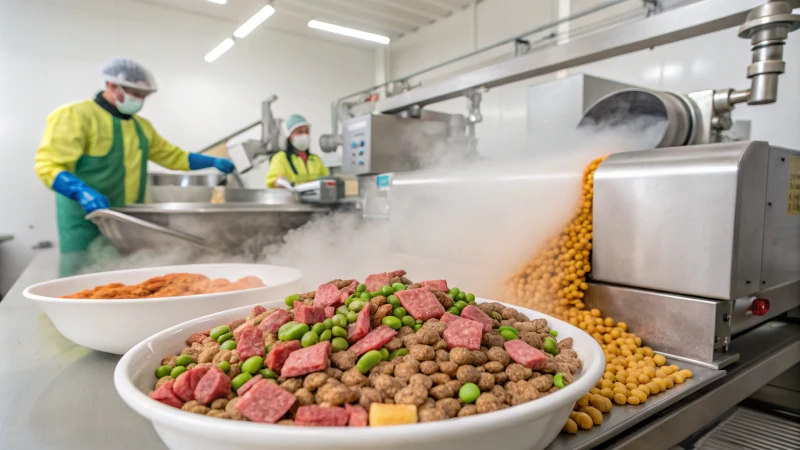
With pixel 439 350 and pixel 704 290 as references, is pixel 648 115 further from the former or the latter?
pixel 439 350

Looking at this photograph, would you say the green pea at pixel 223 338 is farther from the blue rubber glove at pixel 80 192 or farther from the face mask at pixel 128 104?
the face mask at pixel 128 104

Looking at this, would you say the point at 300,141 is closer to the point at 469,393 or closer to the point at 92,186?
the point at 92,186

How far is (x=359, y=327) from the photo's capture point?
57 centimetres

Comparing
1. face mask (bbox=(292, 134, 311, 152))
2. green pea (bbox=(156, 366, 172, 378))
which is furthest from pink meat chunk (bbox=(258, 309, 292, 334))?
face mask (bbox=(292, 134, 311, 152))

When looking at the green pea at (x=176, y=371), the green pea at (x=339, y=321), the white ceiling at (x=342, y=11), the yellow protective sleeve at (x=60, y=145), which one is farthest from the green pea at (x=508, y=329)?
the white ceiling at (x=342, y=11)

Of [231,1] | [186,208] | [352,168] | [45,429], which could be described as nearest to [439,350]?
[45,429]

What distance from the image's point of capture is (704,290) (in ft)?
2.59

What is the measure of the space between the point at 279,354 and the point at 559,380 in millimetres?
328

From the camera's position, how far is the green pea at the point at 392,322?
0.59 m

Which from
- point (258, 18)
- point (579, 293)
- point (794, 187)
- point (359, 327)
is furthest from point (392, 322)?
point (258, 18)

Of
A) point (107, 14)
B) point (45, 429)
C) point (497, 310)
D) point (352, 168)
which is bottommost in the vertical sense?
point (45, 429)

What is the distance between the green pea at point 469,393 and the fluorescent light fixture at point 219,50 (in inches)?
191

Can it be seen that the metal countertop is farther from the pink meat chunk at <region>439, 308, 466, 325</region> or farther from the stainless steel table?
the pink meat chunk at <region>439, 308, 466, 325</region>

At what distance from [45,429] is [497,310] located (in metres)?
0.64
